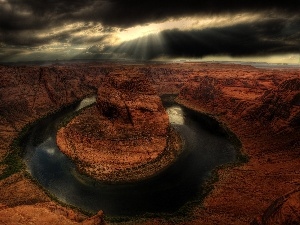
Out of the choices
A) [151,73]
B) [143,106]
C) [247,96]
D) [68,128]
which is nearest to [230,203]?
[143,106]

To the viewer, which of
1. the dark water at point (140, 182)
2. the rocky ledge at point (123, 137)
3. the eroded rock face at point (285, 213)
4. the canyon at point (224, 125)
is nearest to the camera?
the eroded rock face at point (285, 213)

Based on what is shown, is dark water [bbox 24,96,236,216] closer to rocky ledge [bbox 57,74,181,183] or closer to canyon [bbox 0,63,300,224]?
rocky ledge [bbox 57,74,181,183]

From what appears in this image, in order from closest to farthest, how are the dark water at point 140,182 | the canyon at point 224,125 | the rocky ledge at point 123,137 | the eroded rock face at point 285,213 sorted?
the eroded rock face at point 285,213 → the canyon at point 224,125 → the dark water at point 140,182 → the rocky ledge at point 123,137

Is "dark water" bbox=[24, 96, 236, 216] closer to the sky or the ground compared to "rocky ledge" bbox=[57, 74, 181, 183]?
closer to the ground

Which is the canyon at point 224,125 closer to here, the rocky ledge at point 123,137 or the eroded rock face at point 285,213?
the eroded rock face at point 285,213

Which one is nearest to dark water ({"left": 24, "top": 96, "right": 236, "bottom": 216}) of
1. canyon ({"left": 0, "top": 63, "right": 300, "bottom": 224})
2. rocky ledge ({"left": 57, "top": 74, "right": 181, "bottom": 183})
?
rocky ledge ({"left": 57, "top": 74, "right": 181, "bottom": 183})

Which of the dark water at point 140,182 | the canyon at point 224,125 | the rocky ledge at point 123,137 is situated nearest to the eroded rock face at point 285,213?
the canyon at point 224,125

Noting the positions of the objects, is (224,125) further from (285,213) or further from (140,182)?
(285,213)

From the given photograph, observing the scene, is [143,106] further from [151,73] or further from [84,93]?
[151,73]
